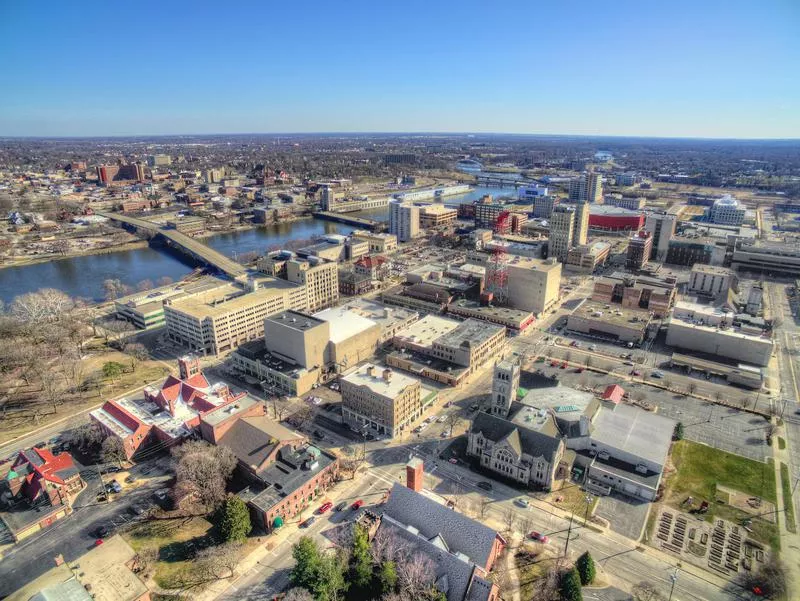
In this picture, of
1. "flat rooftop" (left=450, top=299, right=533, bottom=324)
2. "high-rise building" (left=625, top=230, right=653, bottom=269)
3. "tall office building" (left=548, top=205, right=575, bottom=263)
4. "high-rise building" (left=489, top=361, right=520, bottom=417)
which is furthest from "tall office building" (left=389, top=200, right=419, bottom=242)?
"high-rise building" (left=489, top=361, right=520, bottom=417)

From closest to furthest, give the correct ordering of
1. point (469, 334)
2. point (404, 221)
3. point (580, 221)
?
point (469, 334) < point (580, 221) < point (404, 221)

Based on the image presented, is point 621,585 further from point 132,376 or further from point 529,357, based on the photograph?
point 132,376

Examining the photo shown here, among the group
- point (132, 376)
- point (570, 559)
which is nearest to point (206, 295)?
point (132, 376)

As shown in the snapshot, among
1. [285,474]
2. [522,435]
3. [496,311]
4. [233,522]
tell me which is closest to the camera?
[233,522]

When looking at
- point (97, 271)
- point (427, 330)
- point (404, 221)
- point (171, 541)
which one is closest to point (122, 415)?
point (171, 541)

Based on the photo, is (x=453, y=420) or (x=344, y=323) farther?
(x=344, y=323)

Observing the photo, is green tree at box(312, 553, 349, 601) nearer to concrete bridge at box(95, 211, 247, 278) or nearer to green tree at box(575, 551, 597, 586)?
green tree at box(575, 551, 597, 586)

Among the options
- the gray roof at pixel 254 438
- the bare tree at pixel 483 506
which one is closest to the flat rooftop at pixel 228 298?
the gray roof at pixel 254 438

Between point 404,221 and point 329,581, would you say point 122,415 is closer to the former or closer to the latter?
point 329,581
